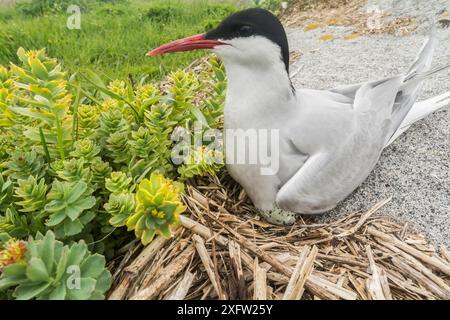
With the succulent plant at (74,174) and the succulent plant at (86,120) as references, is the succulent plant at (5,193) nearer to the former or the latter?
the succulent plant at (74,174)

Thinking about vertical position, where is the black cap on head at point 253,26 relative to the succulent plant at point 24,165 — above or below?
above

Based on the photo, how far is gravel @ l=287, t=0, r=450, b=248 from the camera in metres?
1.72

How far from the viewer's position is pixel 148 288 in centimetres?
118

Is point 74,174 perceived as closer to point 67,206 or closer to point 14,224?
point 67,206

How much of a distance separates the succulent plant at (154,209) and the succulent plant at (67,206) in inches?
5.8

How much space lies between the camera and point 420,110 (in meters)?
2.09

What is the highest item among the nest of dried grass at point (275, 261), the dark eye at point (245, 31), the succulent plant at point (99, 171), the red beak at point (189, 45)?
the dark eye at point (245, 31)

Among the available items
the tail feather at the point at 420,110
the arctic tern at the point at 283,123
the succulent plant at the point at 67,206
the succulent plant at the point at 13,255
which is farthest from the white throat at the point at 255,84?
the succulent plant at the point at 13,255

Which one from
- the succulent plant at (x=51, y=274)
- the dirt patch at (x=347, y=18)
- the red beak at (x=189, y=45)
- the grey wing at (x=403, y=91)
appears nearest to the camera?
the succulent plant at (x=51, y=274)

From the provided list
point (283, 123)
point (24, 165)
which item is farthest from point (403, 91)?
point (24, 165)

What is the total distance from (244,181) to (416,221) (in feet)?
2.47

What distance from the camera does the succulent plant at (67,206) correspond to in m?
1.14

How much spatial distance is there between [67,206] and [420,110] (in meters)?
1.80

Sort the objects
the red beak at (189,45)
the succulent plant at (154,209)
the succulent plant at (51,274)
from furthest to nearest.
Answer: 1. the red beak at (189,45)
2. the succulent plant at (154,209)
3. the succulent plant at (51,274)
